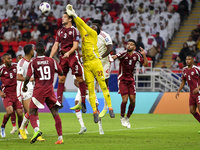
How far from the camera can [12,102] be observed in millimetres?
10477

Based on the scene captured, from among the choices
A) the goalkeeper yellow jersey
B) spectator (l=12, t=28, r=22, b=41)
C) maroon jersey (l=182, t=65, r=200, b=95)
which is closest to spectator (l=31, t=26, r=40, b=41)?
spectator (l=12, t=28, r=22, b=41)

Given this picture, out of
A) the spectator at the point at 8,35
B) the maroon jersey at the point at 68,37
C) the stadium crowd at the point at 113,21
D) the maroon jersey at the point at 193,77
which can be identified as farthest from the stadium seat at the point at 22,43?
the maroon jersey at the point at 68,37

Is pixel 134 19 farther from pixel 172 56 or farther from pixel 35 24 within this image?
pixel 35 24

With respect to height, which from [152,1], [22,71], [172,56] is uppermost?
[152,1]

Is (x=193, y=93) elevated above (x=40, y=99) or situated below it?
→ below

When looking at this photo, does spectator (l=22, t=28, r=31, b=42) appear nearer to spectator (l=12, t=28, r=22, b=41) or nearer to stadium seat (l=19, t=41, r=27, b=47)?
stadium seat (l=19, t=41, r=27, b=47)

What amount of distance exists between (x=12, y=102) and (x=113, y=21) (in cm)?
1674

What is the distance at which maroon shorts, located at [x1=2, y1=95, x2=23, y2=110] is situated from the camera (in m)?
10.4

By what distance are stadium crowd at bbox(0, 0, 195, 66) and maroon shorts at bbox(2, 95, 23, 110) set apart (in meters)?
12.2

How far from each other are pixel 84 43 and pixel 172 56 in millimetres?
13447

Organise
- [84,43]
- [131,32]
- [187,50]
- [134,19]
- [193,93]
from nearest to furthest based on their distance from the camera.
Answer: [84,43]
[193,93]
[187,50]
[131,32]
[134,19]

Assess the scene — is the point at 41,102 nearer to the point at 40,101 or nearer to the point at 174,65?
the point at 40,101

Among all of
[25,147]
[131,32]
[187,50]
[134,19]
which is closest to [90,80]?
[25,147]

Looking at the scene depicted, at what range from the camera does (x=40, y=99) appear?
8094 millimetres
